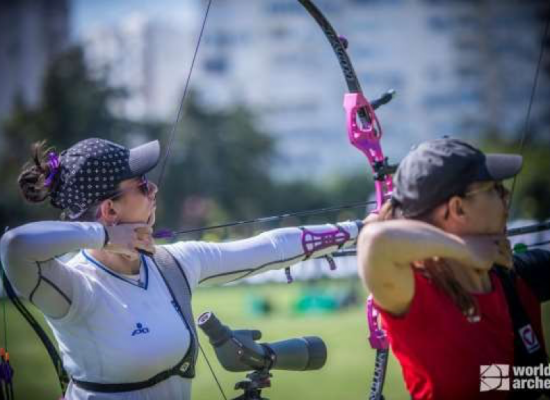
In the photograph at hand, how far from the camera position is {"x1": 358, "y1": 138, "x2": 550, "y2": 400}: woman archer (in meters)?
Answer: 2.47

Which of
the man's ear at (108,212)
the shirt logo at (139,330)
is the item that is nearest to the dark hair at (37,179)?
the man's ear at (108,212)

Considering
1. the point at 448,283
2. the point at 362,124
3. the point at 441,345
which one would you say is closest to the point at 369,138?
the point at 362,124

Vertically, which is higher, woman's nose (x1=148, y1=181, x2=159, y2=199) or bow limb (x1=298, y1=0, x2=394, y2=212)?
bow limb (x1=298, y1=0, x2=394, y2=212)

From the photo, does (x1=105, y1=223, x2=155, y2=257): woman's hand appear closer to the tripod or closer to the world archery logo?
the tripod

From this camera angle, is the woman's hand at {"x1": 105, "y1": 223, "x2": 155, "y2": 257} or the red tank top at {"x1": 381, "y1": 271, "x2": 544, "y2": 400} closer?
the red tank top at {"x1": 381, "y1": 271, "x2": 544, "y2": 400}

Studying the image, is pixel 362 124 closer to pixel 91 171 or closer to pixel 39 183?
pixel 91 171

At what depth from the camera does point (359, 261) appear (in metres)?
2.50

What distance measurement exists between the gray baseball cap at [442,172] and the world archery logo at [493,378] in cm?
51

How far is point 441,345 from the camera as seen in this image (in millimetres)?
2518

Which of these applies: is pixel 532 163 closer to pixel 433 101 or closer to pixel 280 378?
pixel 280 378

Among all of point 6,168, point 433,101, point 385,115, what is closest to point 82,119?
point 6,168

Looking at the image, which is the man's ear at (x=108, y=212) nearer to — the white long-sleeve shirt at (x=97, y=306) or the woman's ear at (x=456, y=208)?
the white long-sleeve shirt at (x=97, y=306)

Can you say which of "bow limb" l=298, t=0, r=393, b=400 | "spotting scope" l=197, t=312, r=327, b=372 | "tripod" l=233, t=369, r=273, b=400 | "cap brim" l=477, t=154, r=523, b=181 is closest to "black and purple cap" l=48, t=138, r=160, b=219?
"spotting scope" l=197, t=312, r=327, b=372

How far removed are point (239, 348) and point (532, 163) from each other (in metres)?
36.7
